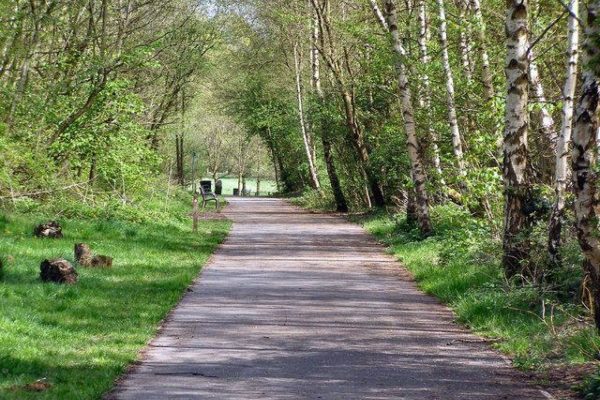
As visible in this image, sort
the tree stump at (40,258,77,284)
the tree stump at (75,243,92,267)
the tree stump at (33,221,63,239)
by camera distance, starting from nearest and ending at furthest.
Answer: the tree stump at (40,258,77,284) → the tree stump at (75,243,92,267) → the tree stump at (33,221,63,239)

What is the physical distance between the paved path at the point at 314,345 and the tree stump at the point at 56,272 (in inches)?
72.2

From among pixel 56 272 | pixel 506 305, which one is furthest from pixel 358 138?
pixel 506 305

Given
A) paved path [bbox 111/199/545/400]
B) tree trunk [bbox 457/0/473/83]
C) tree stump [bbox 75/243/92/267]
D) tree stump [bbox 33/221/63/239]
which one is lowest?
paved path [bbox 111/199/545/400]

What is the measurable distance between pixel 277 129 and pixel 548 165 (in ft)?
130

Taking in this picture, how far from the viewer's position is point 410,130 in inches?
1009

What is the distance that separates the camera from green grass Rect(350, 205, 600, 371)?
1066 cm

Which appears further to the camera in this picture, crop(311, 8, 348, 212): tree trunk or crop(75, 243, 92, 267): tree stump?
crop(311, 8, 348, 212): tree trunk

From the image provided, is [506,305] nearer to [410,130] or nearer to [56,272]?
[56,272]

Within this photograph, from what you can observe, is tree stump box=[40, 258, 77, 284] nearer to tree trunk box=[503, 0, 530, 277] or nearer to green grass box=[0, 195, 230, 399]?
green grass box=[0, 195, 230, 399]

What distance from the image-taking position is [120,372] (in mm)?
9703

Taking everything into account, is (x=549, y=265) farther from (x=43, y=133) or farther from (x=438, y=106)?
(x=43, y=133)

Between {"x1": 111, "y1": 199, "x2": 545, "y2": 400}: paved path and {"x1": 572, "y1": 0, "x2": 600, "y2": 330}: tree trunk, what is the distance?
4.37ft

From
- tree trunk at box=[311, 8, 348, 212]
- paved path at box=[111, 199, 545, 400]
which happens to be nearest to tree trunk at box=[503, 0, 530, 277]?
paved path at box=[111, 199, 545, 400]

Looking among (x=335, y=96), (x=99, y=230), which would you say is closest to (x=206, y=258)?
(x=99, y=230)
